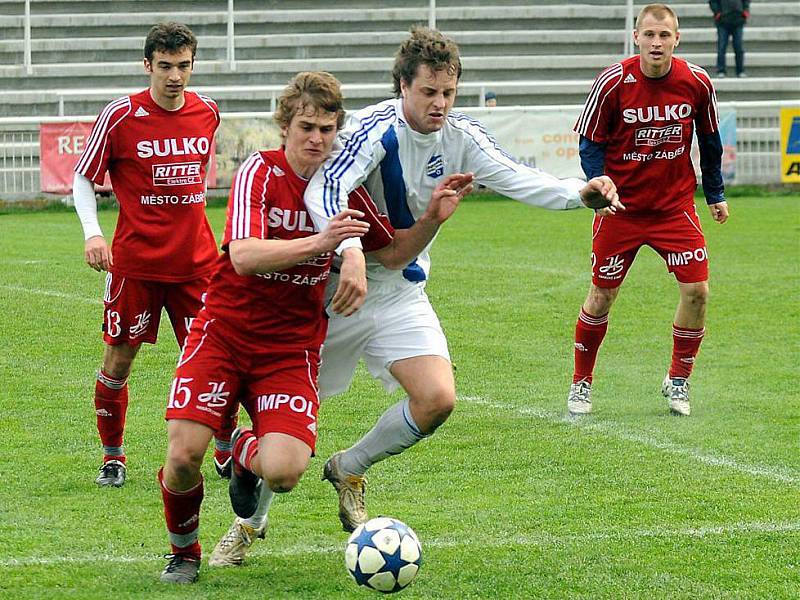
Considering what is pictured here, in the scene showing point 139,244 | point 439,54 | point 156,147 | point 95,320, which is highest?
point 439,54

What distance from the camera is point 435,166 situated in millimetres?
5328

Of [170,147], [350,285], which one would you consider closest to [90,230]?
[170,147]

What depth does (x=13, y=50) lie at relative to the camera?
23.2 m

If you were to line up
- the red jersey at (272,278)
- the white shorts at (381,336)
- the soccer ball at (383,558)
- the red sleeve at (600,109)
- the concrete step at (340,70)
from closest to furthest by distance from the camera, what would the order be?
the soccer ball at (383,558)
the red jersey at (272,278)
the white shorts at (381,336)
the red sleeve at (600,109)
the concrete step at (340,70)

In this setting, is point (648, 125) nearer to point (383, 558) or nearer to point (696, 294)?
point (696, 294)

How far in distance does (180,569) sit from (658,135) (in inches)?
157

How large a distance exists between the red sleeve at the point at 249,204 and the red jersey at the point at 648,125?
3.04 meters

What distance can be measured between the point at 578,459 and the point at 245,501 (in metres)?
2.08

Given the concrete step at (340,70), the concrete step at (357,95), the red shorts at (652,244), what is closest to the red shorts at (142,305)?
the red shorts at (652,244)

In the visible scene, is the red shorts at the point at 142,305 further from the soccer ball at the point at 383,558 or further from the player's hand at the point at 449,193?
the soccer ball at the point at 383,558

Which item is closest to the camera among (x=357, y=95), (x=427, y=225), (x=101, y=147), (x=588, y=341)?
(x=427, y=225)

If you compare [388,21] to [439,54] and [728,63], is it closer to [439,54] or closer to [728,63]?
[728,63]

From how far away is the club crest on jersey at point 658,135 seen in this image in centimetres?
748

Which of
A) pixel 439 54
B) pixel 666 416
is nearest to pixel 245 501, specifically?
pixel 439 54
